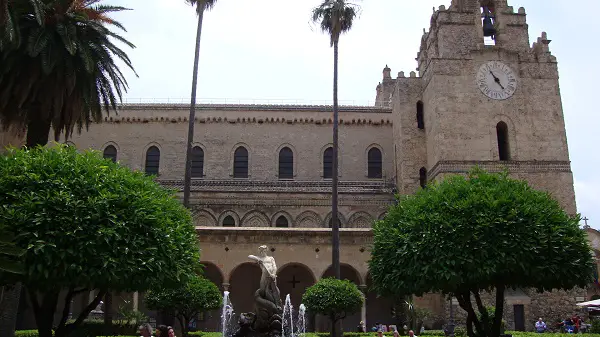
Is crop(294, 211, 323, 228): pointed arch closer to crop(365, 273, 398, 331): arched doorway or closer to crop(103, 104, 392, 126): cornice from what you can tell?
crop(365, 273, 398, 331): arched doorway

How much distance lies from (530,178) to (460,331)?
35.2 ft

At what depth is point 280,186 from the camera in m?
32.0

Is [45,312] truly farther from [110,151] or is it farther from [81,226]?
[110,151]

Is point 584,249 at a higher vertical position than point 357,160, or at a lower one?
lower

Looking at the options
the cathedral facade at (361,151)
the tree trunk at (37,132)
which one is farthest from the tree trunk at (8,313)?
the cathedral facade at (361,151)

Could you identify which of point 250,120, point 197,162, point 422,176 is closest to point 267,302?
point 422,176

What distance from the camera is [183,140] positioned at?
35.6 m

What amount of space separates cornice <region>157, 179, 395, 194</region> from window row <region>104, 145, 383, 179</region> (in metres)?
2.24

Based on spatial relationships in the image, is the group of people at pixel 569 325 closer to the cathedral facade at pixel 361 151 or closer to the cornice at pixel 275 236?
the cathedral facade at pixel 361 151

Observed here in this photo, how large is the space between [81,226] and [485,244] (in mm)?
9074

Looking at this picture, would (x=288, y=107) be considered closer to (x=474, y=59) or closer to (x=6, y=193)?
(x=474, y=59)

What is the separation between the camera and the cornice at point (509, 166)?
2912 centimetres

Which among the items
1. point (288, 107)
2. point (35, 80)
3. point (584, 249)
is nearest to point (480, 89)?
point (288, 107)

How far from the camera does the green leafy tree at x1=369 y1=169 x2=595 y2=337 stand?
535 inches
